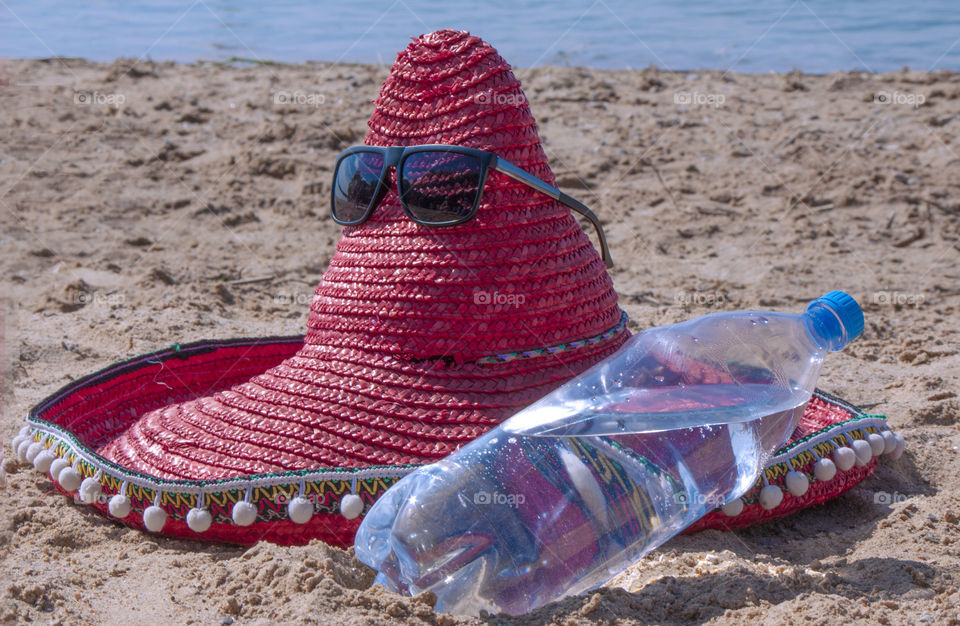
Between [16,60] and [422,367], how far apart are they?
6.97 metres

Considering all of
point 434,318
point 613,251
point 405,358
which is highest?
point 613,251

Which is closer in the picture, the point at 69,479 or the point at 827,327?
the point at 827,327

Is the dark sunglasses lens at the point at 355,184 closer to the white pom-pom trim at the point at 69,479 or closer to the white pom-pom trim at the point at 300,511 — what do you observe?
the white pom-pom trim at the point at 300,511

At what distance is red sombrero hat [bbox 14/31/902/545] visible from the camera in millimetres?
2344

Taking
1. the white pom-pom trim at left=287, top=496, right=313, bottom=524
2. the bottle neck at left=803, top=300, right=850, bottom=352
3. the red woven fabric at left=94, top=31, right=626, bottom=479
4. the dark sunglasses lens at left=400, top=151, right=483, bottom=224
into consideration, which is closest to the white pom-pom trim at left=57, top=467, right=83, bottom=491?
the red woven fabric at left=94, top=31, right=626, bottom=479

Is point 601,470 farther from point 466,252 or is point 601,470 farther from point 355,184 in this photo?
point 355,184

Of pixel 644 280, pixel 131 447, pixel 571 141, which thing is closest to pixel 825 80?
pixel 571 141

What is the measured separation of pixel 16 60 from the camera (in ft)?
26.3

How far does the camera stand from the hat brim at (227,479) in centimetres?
228

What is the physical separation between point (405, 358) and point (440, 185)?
1.45ft

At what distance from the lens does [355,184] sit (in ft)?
8.62

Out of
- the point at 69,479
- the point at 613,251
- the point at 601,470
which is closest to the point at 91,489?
the point at 69,479

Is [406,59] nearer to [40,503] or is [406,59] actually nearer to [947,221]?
[40,503]

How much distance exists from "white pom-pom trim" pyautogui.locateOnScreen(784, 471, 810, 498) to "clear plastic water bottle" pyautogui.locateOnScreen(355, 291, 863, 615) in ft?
0.29
